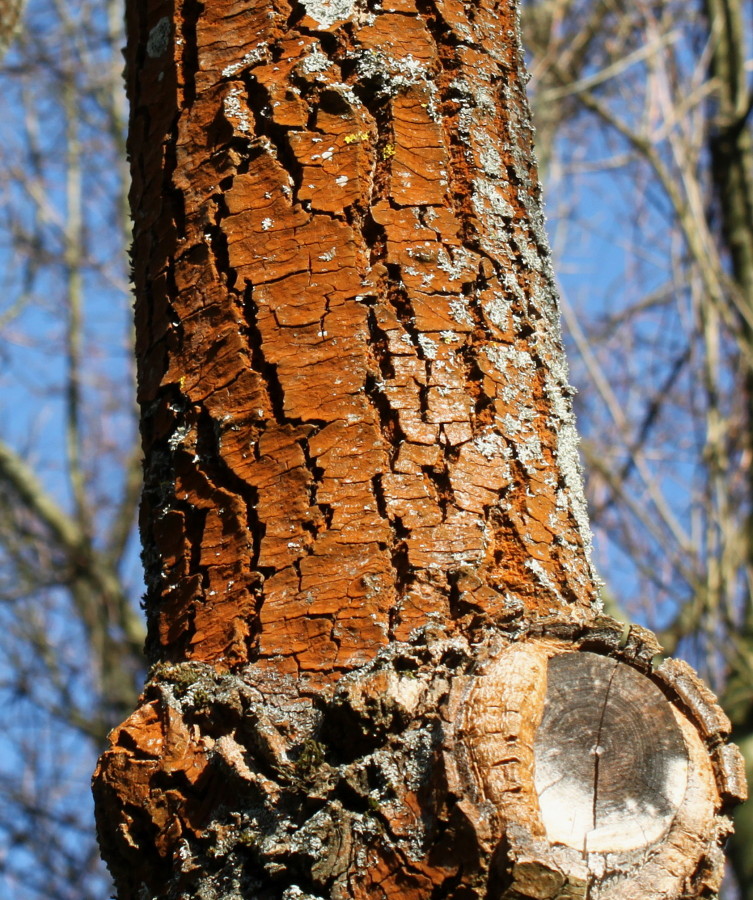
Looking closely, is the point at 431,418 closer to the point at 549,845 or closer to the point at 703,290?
the point at 549,845

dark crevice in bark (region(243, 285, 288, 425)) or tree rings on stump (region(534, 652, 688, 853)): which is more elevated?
dark crevice in bark (region(243, 285, 288, 425))

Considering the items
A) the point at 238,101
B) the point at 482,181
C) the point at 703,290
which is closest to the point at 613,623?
the point at 482,181

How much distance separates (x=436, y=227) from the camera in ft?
4.02

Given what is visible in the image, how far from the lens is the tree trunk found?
37.2 inches

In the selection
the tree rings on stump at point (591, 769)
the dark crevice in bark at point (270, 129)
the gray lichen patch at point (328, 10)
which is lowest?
the tree rings on stump at point (591, 769)

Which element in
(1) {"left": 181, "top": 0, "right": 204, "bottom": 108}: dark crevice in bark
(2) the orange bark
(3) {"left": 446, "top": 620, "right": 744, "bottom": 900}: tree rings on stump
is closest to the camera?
(3) {"left": 446, "top": 620, "right": 744, "bottom": 900}: tree rings on stump

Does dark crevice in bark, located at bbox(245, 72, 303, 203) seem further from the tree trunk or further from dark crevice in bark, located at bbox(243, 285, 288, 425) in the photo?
dark crevice in bark, located at bbox(243, 285, 288, 425)

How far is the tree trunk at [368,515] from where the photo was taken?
3.10 feet

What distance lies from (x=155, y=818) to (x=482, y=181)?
79cm

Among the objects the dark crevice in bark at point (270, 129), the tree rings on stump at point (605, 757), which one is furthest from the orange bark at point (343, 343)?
the tree rings on stump at point (605, 757)

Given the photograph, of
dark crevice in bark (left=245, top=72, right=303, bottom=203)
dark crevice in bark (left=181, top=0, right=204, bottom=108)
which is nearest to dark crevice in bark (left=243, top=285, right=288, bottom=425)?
dark crevice in bark (left=245, top=72, right=303, bottom=203)

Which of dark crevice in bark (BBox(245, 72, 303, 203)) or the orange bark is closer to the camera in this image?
the orange bark

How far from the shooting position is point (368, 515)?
1099mm

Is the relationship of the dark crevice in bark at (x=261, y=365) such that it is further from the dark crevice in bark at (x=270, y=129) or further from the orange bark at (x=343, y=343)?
the dark crevice in bark at (x=270, y=129)
